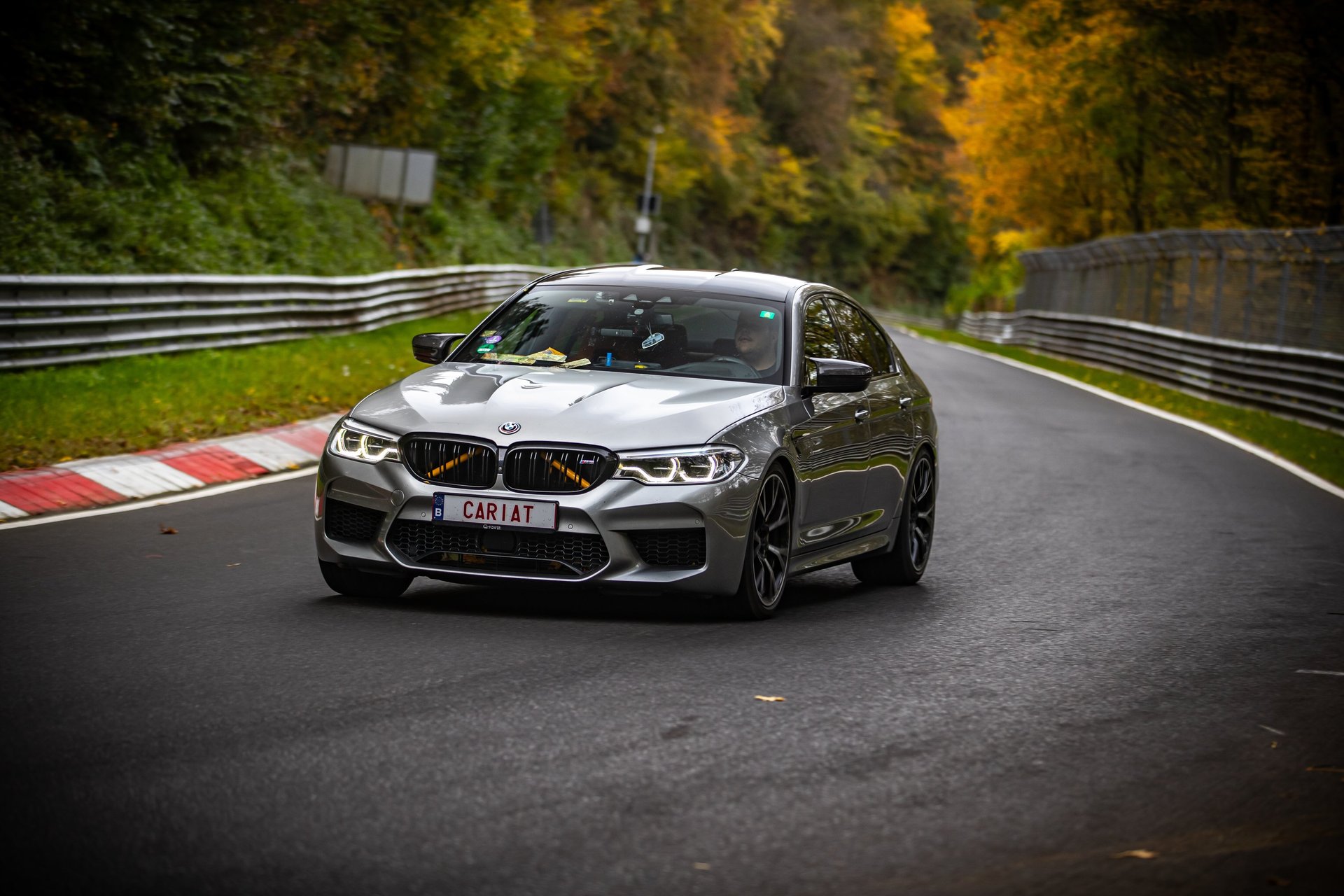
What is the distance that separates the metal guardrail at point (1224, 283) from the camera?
86.9ft

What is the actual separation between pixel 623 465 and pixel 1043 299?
148ft

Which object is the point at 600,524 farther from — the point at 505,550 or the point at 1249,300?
the point at 1249,300

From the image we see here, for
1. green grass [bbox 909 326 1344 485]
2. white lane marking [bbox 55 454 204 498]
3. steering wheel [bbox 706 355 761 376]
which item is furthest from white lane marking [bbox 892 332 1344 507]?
white lane marking [bbox 55 454 204 498]

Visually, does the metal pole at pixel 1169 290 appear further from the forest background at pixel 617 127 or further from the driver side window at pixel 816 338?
the driver side window at pixel 816 338

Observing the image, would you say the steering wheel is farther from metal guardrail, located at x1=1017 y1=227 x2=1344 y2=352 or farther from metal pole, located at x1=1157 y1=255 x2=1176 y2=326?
metal pole, located at x1=1157 y1=255 x2=1176 y2=326

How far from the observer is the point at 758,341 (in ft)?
30.0

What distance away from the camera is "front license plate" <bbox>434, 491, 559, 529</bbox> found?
7.79m

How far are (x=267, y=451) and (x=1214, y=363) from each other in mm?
19497

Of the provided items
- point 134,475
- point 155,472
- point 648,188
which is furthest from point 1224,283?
point 648,188

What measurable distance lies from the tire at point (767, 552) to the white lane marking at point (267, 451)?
640cm

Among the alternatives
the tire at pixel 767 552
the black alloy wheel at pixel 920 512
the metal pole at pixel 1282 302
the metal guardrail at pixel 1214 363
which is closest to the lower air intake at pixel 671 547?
the tire at pixel 767 552

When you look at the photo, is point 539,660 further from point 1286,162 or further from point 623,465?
point 1286,162

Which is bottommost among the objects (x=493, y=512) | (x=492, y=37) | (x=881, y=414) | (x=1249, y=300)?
(x=493, y=512)

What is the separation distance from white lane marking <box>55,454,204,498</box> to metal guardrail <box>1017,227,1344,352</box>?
57.6ft
